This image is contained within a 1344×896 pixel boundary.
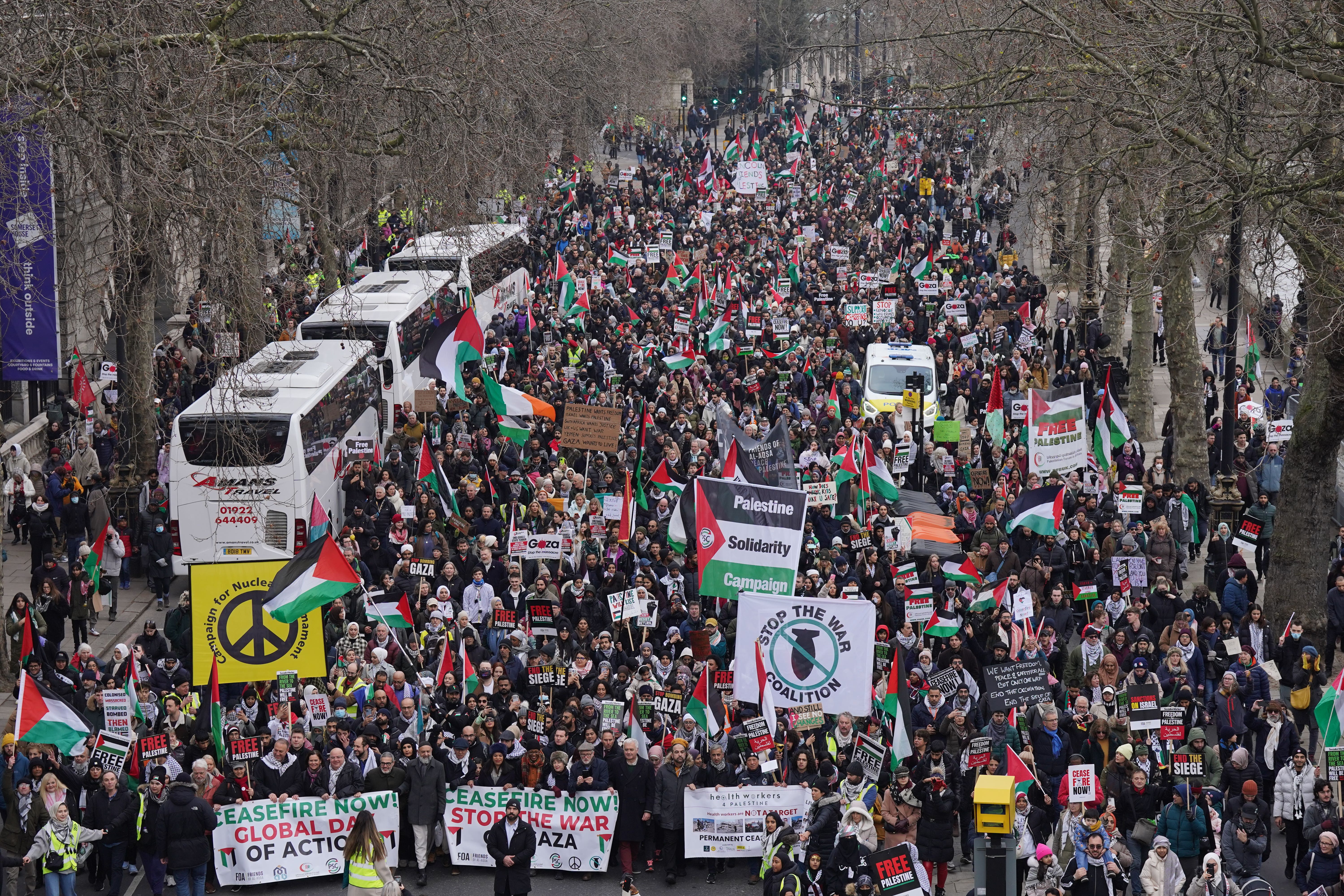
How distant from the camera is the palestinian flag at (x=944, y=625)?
1761 centimetres

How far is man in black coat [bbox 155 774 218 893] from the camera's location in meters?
13.8

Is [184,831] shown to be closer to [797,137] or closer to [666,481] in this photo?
[666,481]

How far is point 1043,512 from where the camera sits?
1991 centimetres

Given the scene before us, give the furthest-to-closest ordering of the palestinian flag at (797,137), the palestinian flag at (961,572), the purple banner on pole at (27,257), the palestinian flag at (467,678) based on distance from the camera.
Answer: the palestinian flag at (797,137)
the palestinian flag at (961,572)
the purple banner on pole at (27,257)
the palestinian flag at (467,678)

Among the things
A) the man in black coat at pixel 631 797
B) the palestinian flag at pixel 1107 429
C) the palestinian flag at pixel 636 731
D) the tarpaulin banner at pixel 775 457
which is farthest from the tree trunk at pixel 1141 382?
the man in black coat at pixel 631 797

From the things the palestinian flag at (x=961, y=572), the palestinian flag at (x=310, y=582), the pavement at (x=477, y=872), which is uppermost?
the palestinian flag at (x=310, y=582)

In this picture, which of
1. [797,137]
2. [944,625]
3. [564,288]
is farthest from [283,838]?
[797,137]

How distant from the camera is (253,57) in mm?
23594

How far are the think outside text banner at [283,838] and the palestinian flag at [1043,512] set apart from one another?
8.57 metres

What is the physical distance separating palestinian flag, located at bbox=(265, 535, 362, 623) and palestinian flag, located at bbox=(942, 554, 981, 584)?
6.25 m

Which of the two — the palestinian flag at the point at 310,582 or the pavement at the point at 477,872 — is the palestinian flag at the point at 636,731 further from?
A: the palestinian flag at the point at 310,582

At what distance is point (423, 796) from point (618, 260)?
26152mm

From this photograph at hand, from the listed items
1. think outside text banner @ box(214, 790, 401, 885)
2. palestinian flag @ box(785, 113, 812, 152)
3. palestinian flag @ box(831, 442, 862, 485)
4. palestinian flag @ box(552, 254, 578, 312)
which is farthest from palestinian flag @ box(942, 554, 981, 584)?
palestinian flag @ box(785, 113, 812, 152)

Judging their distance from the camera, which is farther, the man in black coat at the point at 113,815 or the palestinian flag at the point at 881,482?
the palestinian flag at the point at 881,482
